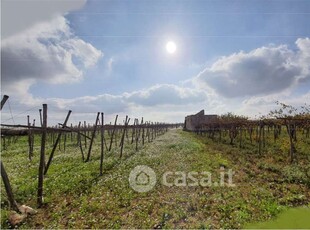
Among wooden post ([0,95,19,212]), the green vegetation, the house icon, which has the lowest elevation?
the green vegetation

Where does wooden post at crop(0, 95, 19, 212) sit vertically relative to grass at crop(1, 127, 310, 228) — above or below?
above

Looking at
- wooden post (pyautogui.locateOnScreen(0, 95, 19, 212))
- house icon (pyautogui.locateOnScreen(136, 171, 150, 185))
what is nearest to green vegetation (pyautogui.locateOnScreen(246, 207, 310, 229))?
house icon (pyautogui.locateOnScreen(136, 171, 150, 185))

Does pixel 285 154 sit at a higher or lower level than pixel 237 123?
lower

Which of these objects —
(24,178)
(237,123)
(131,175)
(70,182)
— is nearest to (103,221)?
(70,182)

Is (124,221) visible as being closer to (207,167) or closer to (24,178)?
(24,178)

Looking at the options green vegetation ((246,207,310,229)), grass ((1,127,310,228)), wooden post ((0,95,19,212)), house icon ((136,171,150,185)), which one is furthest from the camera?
house icon ((136,171,150,185))

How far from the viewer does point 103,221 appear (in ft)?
33.9

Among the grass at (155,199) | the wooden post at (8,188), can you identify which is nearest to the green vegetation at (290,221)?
the grass at (155,199)

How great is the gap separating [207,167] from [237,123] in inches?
811

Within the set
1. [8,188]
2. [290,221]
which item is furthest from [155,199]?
[8,188]

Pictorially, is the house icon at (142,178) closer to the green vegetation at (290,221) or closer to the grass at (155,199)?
the grass at (155,199)

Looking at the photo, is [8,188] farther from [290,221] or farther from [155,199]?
[290,221]

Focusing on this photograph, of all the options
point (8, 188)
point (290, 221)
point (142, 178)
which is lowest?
point (290, 221)

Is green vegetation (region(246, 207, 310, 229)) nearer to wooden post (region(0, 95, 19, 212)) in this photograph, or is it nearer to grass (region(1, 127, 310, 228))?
grass (region(1, 127, 310, 228))
